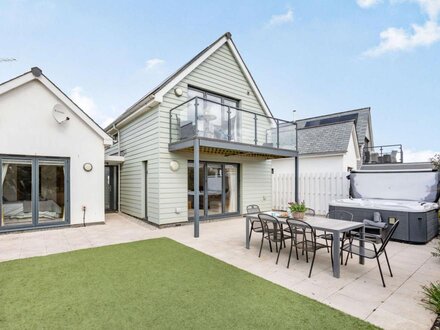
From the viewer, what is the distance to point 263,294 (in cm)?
344

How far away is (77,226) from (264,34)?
12501mm

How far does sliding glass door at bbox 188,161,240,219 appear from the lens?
29.7 ft

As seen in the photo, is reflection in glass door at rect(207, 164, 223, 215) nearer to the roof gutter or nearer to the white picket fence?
the roof gutter

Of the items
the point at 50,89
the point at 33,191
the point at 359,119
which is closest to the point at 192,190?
the point at 33,191

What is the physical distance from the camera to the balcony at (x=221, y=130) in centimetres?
756

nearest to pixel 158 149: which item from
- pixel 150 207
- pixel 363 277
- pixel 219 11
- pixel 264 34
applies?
pixel 150 207

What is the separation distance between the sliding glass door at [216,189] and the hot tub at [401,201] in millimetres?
3912

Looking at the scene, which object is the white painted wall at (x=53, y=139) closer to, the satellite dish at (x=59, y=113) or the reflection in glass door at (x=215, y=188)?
the satellite dish at (x=59, y=113)

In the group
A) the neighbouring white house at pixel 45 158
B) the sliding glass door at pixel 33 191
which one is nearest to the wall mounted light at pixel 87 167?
the neighbouring white house at pixel 45 158

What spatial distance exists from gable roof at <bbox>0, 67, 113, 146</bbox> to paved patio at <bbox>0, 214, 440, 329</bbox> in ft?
11.1

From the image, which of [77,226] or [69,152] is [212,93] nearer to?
[69,152]

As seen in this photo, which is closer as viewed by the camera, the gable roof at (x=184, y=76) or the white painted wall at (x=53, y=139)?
the white painted wall at (x=53, y=139)

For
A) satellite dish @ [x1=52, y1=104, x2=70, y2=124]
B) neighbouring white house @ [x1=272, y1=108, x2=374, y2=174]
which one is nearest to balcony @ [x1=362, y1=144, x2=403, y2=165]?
neighbouring white house @ [x1=272, y1=108, x2=374, y2=174]

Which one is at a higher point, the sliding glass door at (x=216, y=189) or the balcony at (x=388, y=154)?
the balcony at (x=388, y=154)
